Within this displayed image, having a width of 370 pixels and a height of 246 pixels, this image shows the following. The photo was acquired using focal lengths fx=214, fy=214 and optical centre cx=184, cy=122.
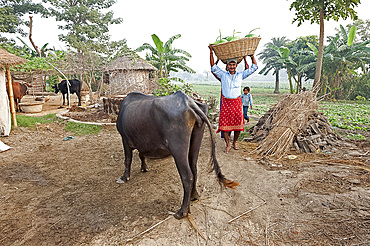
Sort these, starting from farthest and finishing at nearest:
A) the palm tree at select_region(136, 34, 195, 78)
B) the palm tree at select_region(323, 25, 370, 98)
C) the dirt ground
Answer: the palm tree at select_region(323, 25, 370, 98)
the palm tree at select_region(136, 34, 195, 78)
the dirt ground

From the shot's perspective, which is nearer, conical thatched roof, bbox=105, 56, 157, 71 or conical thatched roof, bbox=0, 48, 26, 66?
conical thatched roof, bbox=0, 48, 26, 66

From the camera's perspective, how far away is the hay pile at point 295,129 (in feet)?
16.5

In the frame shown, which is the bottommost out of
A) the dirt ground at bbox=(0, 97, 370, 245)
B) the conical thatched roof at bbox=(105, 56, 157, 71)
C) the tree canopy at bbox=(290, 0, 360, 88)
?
the dirt ground at bbox=(0, 97, 370, 245)

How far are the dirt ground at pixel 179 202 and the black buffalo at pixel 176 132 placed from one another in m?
0.39

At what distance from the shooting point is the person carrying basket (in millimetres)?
4785

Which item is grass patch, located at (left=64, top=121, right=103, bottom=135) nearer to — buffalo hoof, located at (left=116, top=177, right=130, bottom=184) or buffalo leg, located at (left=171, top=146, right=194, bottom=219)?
buffalo hoof, located at (left=116, top=177, right=130, bottom=184)

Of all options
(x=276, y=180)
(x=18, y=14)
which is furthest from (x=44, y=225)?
(x=18, y=14)

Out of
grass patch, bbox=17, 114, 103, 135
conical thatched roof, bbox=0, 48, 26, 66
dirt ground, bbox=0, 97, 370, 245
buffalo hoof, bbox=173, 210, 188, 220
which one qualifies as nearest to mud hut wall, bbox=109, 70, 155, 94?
grass patch, bbox=17, 114, 103, 135

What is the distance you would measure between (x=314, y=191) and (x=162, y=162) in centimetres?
279

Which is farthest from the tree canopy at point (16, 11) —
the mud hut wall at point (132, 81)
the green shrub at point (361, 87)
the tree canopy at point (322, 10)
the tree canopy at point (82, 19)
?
the green shrub at point (361, 87)

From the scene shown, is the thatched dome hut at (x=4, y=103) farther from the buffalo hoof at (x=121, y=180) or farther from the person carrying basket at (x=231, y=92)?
the person carrying basket at (x=231, y=92)

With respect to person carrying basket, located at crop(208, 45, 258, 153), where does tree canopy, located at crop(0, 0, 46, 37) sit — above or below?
above

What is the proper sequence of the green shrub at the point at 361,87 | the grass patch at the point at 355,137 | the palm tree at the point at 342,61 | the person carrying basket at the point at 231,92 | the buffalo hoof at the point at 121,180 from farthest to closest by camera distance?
the green shrub at the point at 361,87
the palm tree at the point at 342,61
the grass patch at the point at 355,137
the person carrying basket at the point at 231,92
the buffalo hoof at the point at 121,180

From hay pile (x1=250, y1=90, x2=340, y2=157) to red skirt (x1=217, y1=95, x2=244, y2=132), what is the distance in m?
0.80
